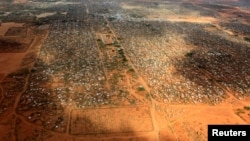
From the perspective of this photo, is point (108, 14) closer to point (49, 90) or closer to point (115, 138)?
point (49, 90)

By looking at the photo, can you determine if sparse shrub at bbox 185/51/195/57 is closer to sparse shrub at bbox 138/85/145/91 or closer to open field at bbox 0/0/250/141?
open field at bbox 0/0/250/141

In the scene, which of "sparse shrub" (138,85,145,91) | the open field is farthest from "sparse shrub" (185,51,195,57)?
"sparse shrub" (138,85,145,91)

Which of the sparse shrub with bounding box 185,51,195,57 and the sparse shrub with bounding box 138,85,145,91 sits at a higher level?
the sparse shrub with bounding box 185,51,195,57

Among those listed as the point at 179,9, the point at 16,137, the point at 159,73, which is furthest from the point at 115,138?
the point at 179,9

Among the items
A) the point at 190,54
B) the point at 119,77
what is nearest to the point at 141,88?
the point at 119,77

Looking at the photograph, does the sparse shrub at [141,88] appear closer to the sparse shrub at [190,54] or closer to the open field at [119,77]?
the open field at [119,77]

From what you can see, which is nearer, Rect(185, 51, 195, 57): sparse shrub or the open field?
the open field

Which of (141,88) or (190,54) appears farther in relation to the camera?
(190,54)

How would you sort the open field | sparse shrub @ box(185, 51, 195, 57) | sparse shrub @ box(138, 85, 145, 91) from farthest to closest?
sparse shrub @ box(185, 51, 195, 57) < sparse shrub @ box(138, 85, 145, 91) < the open field

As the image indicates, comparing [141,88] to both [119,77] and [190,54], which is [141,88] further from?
[190,54]
